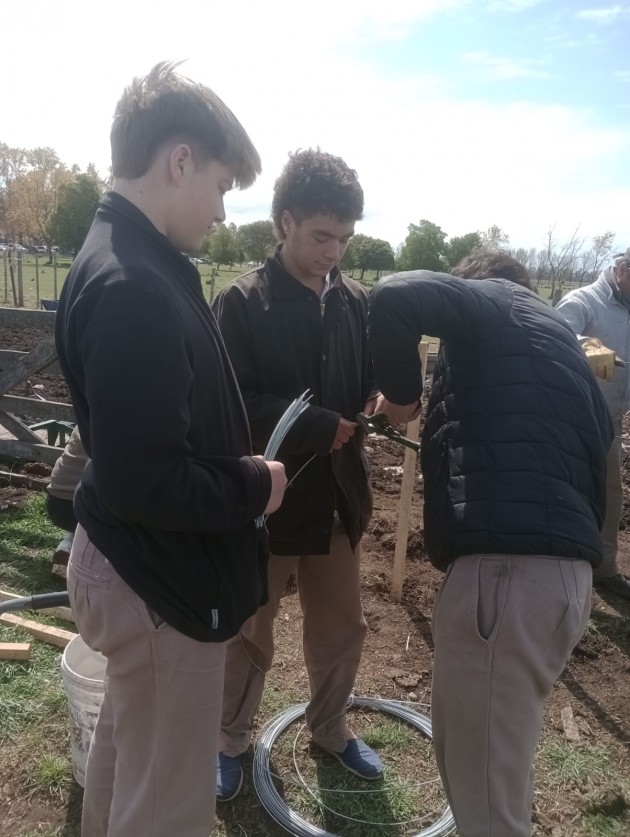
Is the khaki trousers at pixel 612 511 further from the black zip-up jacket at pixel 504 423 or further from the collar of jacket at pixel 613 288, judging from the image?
the black zip-up jacket at pixel 504 423

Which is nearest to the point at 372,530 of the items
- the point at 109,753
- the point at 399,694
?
the point at 399,694

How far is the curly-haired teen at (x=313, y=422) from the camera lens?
2385 millimetres

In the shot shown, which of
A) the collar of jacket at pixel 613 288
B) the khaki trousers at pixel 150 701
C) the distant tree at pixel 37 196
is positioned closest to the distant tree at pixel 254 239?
the distant tree at pixel 37 196

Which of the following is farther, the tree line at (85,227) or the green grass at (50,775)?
the tree line at (85,227)

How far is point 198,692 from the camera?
1.59 m

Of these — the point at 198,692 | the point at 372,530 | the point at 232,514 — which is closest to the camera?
the point at 232,514

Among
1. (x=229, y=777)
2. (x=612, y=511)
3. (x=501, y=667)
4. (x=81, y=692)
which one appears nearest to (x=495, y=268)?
(x=501, y=667)

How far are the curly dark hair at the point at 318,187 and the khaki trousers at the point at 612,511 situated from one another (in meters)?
2.93

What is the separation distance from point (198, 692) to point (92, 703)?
0.91 metres

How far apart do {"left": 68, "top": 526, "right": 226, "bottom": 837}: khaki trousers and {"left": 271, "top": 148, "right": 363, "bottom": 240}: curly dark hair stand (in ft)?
4.59

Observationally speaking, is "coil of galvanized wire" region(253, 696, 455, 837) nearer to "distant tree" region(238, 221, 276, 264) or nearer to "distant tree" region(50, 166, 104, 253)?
"distant tree" region(50, 166, 104, 253)

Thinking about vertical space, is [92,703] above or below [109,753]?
below

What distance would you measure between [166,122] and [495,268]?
1.07 metres

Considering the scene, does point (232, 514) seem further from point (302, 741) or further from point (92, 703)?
point (302, 741)
